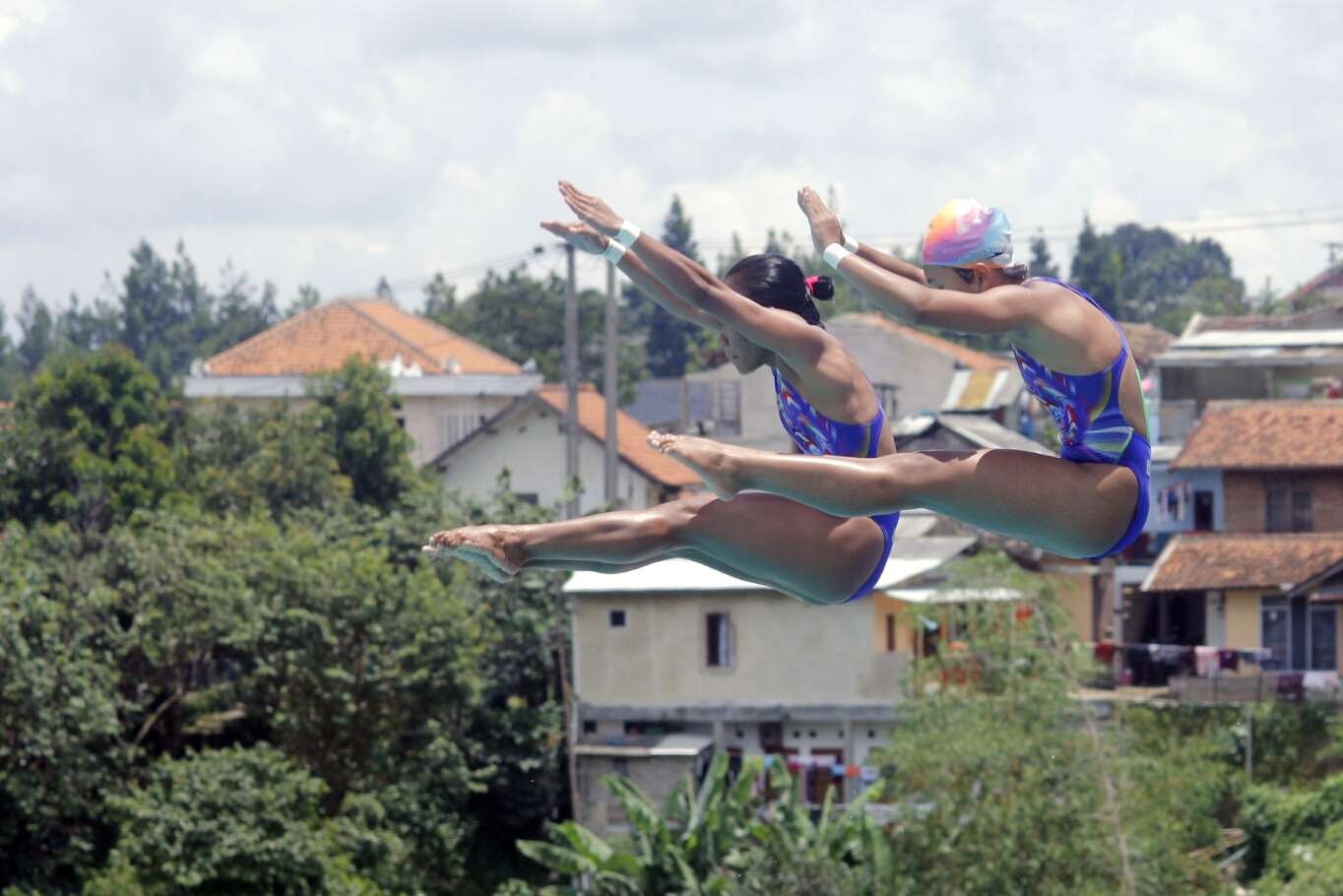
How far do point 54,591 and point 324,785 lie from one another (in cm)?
539

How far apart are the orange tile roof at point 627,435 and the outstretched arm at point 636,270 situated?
113 feet

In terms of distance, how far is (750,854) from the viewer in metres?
29.0

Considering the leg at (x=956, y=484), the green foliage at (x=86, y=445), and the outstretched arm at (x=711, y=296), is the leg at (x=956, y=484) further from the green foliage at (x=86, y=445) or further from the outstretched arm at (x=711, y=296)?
the green foliage at (x=86, y=445)

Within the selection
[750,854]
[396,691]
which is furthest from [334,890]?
[750,854]

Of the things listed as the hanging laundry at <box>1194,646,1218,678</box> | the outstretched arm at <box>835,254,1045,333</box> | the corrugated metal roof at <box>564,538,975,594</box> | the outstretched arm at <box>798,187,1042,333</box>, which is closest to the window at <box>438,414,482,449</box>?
the corrugated metal roof at <box>564,538,975,594</box>

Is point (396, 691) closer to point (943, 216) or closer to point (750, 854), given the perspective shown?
point (750, 854)

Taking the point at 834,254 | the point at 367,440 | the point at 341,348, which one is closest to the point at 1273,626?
the point at 367,440

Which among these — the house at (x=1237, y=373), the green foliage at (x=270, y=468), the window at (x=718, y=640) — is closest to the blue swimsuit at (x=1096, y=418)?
the window at (x=718, y=640)

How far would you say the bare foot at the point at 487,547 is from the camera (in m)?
8.13

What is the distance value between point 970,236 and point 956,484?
93 centimetres

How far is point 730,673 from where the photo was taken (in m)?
34.9

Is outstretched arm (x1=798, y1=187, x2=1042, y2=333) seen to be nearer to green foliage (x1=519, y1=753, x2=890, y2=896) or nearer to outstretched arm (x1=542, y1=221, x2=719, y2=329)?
outstretched arm (x1=542, y1=221, x2=719, y2=329)

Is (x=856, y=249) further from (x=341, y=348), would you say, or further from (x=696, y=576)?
(x=341, y=348)

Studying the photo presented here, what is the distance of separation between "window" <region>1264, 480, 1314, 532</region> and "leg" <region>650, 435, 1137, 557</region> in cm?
3121
